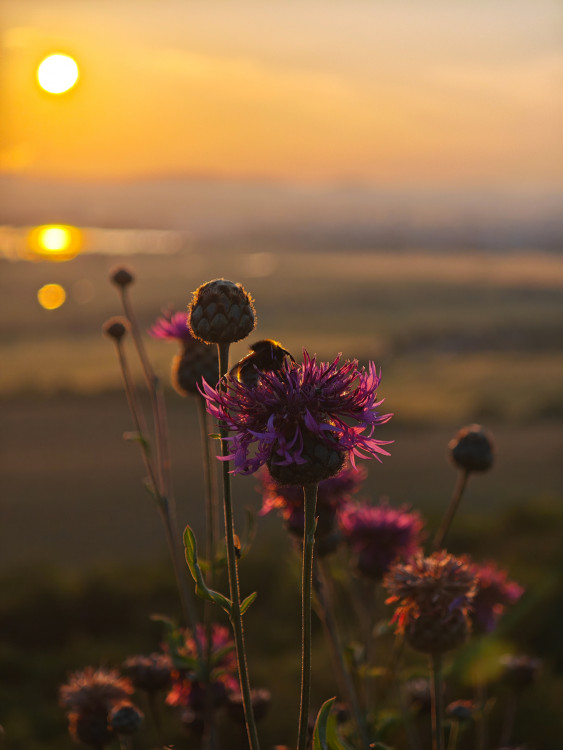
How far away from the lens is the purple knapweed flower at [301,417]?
2.06 metres

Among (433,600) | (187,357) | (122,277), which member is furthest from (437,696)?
(122,277)

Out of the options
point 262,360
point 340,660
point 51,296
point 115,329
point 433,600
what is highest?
point 51,296

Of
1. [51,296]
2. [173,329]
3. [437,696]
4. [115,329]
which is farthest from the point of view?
[51,296]

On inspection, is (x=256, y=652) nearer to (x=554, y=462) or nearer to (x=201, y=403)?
(x=201, y=403)

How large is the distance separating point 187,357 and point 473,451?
4.69 feet

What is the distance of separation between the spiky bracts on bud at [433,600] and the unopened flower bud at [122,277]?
74.9 inches

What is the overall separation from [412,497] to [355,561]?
28.0ft

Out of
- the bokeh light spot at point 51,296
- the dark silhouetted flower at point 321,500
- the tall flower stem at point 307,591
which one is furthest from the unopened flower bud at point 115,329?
the bokeh light spot at point 51,296

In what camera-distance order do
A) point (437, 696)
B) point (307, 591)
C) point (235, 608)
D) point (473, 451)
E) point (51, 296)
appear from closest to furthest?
point (307, 591)
point (235, 608)
point (437, 696)
point (473, 451)
point (51, 296)

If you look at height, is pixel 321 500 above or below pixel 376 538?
above

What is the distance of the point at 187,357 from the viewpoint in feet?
12.0

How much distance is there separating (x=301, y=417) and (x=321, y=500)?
1.59 m

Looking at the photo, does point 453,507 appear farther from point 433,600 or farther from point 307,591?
Answer: point 307,591

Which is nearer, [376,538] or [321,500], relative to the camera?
[321,500]
